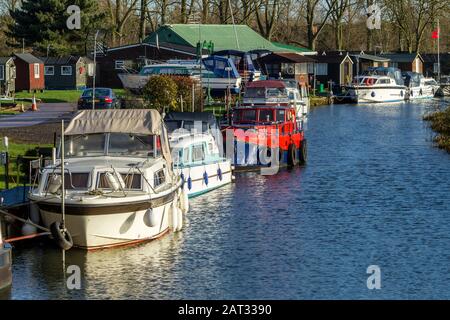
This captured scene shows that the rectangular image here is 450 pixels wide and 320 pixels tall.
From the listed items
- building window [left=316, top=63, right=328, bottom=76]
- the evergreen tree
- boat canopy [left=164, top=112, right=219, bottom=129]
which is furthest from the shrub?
building window [left=316, top=63, right=328, bottom=76]

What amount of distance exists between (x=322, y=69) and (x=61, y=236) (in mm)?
83833

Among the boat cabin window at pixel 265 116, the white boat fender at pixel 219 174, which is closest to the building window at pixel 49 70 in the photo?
the boat cabin window at pixel 265 116

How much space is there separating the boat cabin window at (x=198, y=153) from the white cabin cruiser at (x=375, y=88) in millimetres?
59047

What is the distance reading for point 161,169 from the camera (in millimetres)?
30281

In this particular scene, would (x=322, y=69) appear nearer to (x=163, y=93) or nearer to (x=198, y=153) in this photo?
(x=163, y=93)

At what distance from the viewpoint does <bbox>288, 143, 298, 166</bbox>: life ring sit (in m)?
46.4

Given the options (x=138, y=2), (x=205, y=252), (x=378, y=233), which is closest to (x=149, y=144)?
(x=205, y=252)

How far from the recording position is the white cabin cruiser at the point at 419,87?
105m

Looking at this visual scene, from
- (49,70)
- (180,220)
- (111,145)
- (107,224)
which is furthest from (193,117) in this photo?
(49,70)

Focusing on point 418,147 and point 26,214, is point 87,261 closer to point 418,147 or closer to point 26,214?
point 26,214

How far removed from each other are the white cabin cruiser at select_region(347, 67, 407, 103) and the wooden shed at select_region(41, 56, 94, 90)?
23422 millimetres

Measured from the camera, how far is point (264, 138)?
4409 cm

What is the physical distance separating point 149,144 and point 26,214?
14.2ft

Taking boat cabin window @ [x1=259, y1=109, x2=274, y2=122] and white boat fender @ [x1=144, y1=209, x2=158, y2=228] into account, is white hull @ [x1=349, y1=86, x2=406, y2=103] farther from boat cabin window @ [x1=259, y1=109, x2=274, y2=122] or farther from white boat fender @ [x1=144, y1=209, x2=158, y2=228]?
white boat fender @ [x1=144, y1=209, x2=158, y2=228]
